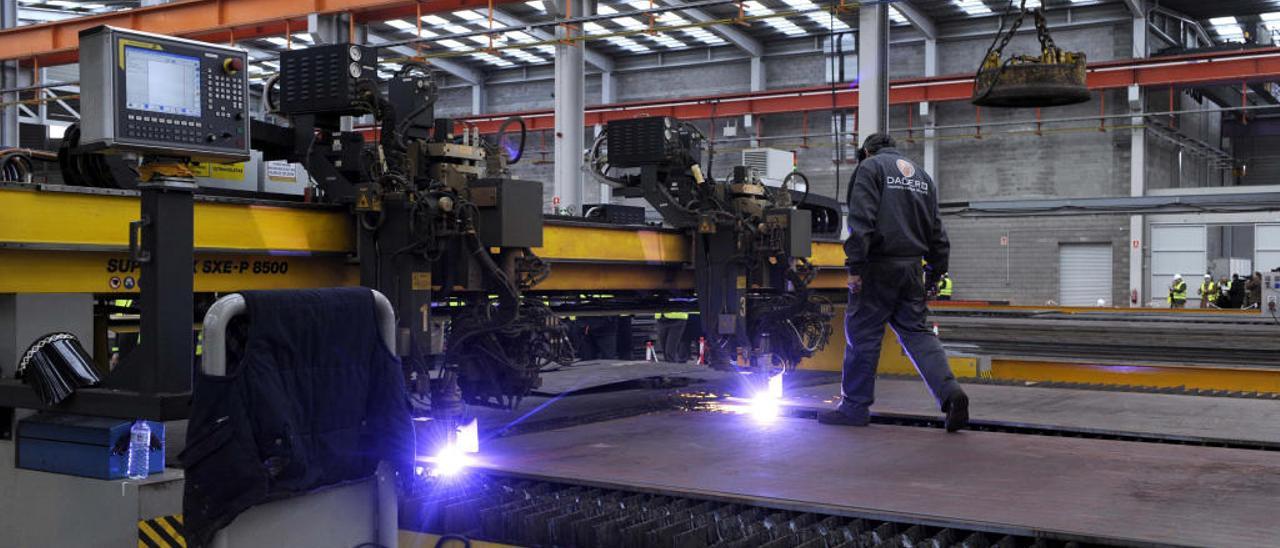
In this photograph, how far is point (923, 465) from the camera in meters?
4.21

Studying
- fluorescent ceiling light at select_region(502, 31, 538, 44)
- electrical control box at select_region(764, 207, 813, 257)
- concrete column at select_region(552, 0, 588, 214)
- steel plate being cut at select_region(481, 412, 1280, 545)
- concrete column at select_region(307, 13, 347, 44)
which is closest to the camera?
steel plate being cut at select_region(481, 412, 1280, 545)

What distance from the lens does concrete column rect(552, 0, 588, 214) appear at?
13844mm

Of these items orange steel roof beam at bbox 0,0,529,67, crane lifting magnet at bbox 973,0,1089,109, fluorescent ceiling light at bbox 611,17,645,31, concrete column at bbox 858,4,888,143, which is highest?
fluorescent ceiling light at bbox 611,17,645,31

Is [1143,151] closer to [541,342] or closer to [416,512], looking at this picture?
[541,342]

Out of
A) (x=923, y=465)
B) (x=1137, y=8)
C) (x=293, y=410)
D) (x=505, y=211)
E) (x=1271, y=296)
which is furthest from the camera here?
(x=1137, y=8)

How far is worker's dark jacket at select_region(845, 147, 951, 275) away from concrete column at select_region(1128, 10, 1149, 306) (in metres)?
16.4

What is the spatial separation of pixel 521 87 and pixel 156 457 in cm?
2400

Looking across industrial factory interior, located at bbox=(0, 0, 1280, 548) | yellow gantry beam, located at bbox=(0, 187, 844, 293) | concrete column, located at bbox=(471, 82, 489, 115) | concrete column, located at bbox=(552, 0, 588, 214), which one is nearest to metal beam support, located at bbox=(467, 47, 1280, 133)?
concrete column, located at bbox=(552, 0, 588, 214)

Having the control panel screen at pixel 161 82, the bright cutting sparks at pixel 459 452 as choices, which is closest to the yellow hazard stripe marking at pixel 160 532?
the bright cutting sparks at pixel 459 452

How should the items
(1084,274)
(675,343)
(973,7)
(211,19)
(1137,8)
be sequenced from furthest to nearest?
1. (1084,274)
2. (973,7)
3. (1137,8)
4. (211,19)
5. (675,343)

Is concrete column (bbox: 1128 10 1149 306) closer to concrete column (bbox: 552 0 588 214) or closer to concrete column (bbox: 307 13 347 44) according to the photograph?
concrete column (bbox: 552 0 588 214)

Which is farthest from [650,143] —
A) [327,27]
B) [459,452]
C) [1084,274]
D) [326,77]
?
[1084,274]

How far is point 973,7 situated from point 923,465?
1909 cm

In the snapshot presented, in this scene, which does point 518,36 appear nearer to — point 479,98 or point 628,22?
point 628,22
